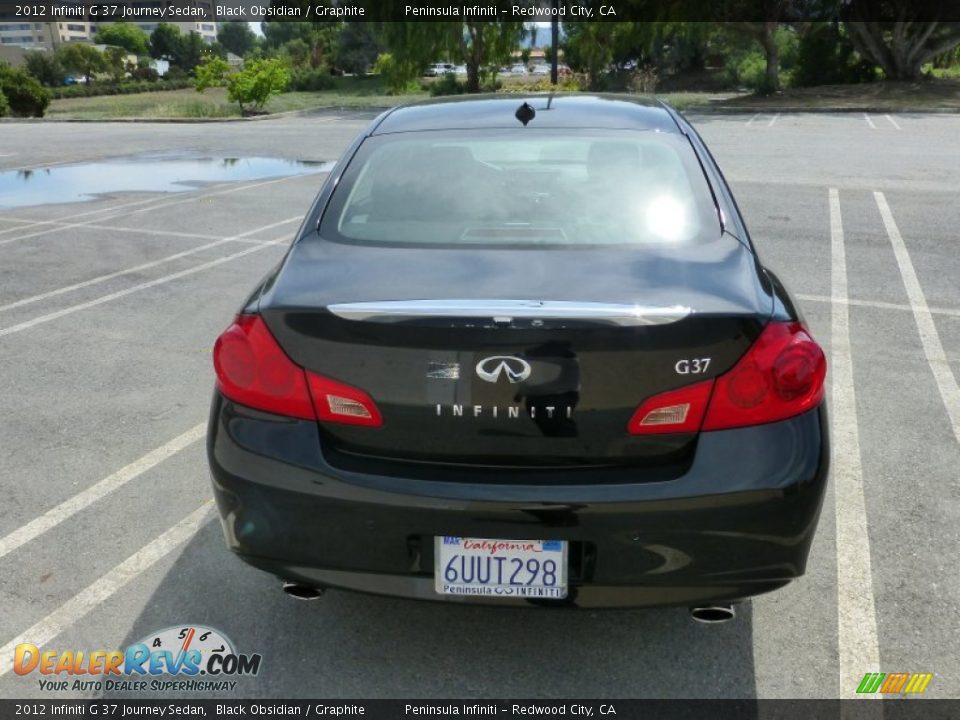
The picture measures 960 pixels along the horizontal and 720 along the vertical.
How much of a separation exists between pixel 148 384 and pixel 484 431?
3281 millimetres

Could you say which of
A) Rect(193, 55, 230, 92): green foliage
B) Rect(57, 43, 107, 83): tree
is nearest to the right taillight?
Rect(193, 55, 230, 92): green foliage

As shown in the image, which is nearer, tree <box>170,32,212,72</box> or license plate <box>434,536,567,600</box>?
license plate <box>434,536,567,600</box>

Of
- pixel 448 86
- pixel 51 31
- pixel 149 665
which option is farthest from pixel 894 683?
pixel 51 31

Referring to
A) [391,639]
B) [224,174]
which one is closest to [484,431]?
[391,639]

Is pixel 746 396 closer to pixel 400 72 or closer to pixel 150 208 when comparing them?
pixel 150 208

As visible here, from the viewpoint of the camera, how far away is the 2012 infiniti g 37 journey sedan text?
225 cm

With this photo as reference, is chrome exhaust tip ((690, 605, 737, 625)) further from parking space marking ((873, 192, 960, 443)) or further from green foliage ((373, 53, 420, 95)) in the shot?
green foliage ((373, 53, 420, 95))

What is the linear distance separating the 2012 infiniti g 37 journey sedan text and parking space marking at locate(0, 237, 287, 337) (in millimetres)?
4357

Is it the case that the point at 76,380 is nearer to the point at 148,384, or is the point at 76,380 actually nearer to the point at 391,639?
the point at 148,384

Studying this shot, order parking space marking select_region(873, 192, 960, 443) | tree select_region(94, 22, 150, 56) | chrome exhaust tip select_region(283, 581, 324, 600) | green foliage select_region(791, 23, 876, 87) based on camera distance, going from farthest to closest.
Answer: tree select_region(94, 22, 150, 56) < green foliage select_region(791, 23, 876, 87) < parking space marking select_region(873, 192, 960, 443) < chrome exhaust tip select_region(283, 581, 324, 600)

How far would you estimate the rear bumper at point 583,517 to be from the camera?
7.38 feet

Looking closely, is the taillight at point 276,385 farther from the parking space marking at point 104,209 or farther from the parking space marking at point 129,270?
the parking space marking at point 104,209

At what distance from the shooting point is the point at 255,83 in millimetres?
33938

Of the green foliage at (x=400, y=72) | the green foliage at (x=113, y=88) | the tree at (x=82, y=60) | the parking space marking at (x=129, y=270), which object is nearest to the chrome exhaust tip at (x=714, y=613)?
the parking space marking at (x=129, y=270)
